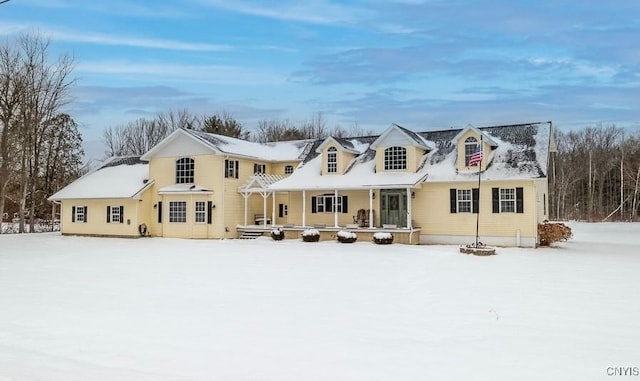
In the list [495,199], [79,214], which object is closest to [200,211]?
[79,214]

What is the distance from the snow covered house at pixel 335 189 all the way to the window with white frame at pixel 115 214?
94 millimetres

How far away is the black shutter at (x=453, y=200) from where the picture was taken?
2405 centimetres

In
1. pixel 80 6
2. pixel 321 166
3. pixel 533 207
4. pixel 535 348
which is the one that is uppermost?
pixel 80 6

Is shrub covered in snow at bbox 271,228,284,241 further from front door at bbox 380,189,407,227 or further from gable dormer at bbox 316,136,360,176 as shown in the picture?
front door at bbox 380,189,407,227

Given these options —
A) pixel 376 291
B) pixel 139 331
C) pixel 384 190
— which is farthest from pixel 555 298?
pixel 384 190

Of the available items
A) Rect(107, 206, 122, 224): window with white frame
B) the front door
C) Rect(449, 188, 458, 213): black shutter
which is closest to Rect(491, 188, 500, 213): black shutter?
Rect(449, 188, 458, 213): black shutter

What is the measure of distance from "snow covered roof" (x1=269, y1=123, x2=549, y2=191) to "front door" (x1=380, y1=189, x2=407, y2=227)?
821mm

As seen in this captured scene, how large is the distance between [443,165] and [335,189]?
5.32m

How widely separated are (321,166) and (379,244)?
253 inches

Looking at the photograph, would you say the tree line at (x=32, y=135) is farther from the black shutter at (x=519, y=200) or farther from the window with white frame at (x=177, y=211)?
the black shutter at (x=519, y=200)

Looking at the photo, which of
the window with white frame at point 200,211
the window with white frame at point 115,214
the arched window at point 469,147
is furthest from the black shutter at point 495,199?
the window with white frame at point 115,214

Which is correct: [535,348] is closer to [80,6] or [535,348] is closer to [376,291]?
[376,291]

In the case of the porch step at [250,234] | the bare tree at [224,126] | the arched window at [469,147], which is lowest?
the porch step at [250,234]

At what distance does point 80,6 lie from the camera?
40.9ft
